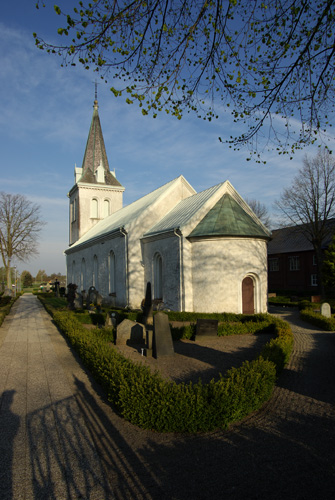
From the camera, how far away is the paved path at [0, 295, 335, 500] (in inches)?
151

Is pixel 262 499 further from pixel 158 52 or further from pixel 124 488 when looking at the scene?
pixel 158 52

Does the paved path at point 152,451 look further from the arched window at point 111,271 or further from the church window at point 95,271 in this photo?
the church window at point 95,271

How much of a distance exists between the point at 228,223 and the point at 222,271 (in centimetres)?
249

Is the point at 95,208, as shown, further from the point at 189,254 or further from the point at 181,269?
the point at 181,269

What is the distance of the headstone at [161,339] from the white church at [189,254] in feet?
24.4

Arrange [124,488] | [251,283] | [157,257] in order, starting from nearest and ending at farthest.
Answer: [124,488] → [251,283] → [157,257]

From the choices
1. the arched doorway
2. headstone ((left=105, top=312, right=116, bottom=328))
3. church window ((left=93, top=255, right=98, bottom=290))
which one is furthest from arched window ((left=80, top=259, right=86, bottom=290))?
the arched doorway

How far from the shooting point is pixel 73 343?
1080 centimetres

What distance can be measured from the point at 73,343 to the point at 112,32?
860cm

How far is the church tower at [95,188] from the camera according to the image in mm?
33219

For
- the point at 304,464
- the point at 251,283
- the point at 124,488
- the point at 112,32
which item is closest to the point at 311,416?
the point at 304,464

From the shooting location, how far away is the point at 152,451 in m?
4.72

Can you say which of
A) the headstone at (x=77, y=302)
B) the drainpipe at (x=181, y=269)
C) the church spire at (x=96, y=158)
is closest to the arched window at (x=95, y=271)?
the headstone at (x=77, y=302)

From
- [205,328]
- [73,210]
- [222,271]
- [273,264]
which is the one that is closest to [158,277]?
[222,271]
